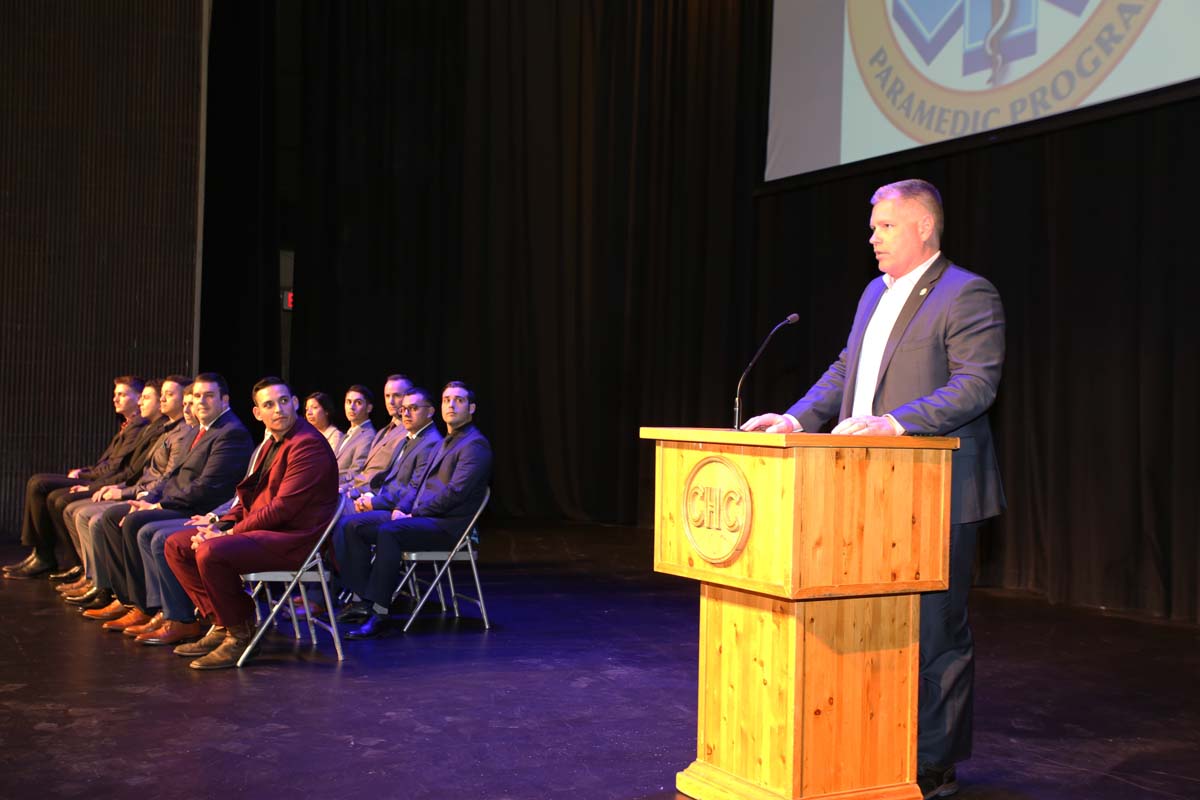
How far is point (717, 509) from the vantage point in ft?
9.15

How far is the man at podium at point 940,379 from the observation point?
117 inches

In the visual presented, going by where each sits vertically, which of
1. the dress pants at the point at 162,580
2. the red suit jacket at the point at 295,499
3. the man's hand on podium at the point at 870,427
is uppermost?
the man's hand on podium at the point at 870,427

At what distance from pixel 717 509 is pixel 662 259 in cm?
776

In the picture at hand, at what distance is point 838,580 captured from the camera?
2629 mm

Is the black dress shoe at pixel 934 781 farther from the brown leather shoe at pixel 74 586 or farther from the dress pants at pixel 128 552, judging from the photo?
the brown leather shoe at pixel 74 586

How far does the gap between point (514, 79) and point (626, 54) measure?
4.88 ft

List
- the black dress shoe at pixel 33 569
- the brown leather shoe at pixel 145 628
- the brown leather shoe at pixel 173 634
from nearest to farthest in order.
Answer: the brown leather shoe at pixel 173 634 → the brown leather shoe at pixel 145 628 → the black dress shoe at pixel 33 569

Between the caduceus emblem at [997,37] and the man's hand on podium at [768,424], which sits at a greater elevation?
the caduceus emblem at [997,37]

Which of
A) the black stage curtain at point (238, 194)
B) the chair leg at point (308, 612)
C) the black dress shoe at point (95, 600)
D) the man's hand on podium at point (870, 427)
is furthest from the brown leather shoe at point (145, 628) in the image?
the black stage curtain at point (238, 194)

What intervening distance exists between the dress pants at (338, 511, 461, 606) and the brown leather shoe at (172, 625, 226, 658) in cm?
86

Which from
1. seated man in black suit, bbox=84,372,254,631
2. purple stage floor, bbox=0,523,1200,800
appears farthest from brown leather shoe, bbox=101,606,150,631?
purple stage floor, bbox=0,523,1200,800

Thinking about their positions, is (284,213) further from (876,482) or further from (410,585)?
(876,482)

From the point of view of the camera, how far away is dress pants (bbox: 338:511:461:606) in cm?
551

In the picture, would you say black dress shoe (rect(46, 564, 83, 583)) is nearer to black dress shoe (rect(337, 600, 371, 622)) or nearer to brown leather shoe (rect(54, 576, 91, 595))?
brown leather shoe (rect(54, 576, 91, 595))
